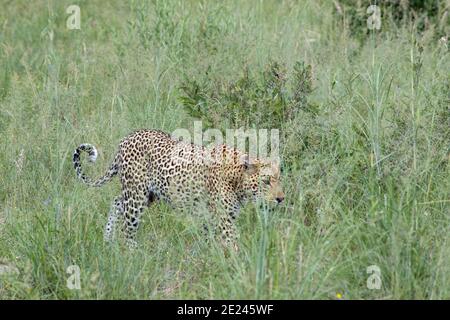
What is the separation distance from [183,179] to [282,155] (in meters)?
0.71

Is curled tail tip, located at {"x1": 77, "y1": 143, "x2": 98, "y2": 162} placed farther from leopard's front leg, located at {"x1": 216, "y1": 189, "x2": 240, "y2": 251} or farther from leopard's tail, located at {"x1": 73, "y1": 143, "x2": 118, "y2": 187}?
leopard's front leg, located at {"x1": 216, "y1": 189, "x2": 240, "y2": 251}

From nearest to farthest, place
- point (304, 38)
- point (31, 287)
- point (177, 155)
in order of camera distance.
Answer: point (31, 287) → point (177, 155) → point (304, 38)

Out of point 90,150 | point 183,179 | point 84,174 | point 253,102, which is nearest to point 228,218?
point 183,179

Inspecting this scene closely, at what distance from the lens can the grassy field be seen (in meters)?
4.71

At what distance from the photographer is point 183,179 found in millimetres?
6129

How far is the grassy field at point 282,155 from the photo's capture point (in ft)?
15.4

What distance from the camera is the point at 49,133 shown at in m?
6.98

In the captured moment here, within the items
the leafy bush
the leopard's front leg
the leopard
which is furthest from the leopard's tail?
the leopard's front leg

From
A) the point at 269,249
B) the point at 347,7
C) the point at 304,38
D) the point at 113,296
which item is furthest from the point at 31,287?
the point at 347,7

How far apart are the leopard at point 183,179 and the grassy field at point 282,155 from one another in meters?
0.11

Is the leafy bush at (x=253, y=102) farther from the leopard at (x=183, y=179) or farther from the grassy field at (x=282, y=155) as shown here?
the leopard at (x=183, y=179)

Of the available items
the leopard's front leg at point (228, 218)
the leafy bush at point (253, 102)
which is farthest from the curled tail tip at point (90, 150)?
the leopard's front leg at point (228, 218)
